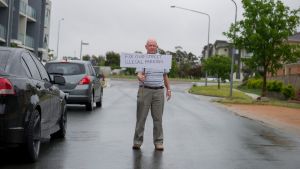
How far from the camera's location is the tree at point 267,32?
33656mm

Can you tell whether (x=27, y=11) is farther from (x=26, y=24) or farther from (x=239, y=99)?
(x=239, y=99)

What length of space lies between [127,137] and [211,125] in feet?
14.2

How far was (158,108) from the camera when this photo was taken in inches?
409

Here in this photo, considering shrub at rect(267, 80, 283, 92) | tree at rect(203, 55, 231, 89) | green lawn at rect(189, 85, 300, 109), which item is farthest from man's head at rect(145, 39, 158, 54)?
tree at rect(203, 55, 231, 89)

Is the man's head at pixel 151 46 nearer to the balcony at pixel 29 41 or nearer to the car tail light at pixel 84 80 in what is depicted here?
the car tail light at pixel 84 80

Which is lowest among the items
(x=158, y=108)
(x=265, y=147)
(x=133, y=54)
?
(x=265, y=147)

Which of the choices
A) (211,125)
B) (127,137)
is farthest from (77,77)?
(127,137)

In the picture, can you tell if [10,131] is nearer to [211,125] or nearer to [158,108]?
[158,108]

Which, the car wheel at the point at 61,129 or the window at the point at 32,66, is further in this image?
the car wheel at the point at 61,129

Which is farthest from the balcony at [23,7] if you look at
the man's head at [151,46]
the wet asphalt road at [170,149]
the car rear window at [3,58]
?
the car rear window at [3,58]

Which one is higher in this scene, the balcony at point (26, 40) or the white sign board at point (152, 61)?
the balcony at point (26, 40)

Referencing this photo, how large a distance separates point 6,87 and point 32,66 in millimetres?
1672

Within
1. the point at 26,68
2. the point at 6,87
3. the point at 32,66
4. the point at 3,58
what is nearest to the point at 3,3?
the point at 32,66

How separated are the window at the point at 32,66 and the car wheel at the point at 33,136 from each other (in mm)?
720
